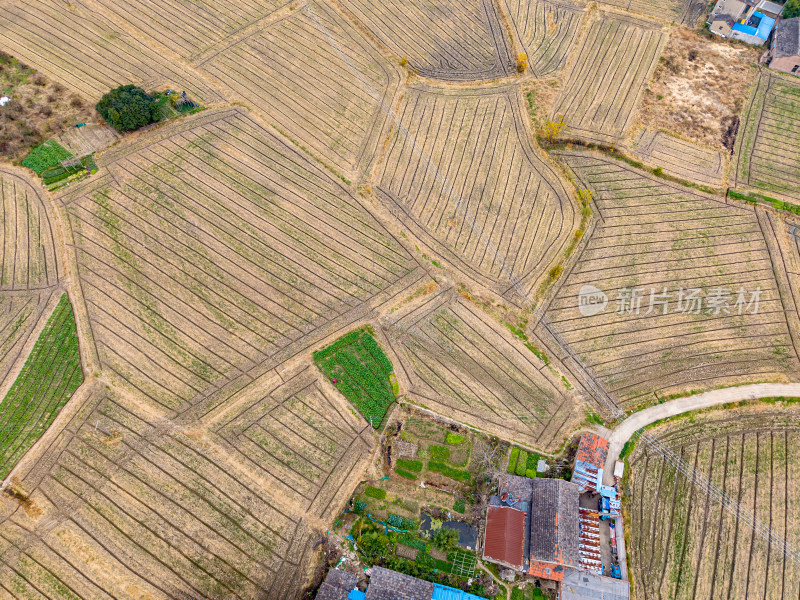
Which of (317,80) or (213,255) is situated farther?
(317,80)

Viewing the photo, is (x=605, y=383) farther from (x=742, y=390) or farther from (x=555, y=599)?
(x=555, y=599)

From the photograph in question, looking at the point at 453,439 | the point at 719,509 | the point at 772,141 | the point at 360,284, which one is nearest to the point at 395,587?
the point at 453,439

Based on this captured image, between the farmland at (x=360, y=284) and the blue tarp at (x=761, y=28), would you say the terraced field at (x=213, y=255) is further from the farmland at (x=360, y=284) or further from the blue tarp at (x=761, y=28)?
the blue tarp at (x=761, y=28)

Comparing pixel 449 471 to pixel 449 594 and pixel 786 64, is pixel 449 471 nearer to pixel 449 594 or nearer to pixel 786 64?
pixel 449 594

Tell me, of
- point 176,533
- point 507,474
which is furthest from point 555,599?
point 176,533

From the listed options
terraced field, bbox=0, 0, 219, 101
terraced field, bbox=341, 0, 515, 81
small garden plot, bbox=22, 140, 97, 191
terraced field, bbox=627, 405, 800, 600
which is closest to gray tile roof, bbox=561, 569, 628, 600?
terraced field, bbox=627, 405, 800, 600

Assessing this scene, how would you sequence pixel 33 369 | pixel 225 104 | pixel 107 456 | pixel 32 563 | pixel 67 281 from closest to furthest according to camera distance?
pixel 32 563, pixel 107 456, pixel 33 369, pixel 67 281, pixel 225 104
